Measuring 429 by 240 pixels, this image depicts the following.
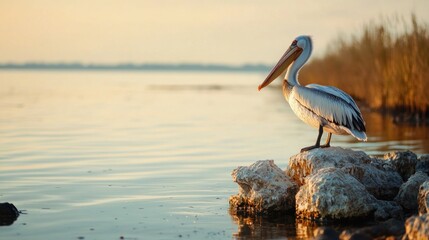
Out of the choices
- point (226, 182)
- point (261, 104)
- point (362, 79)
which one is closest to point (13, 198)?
point (226, 182)

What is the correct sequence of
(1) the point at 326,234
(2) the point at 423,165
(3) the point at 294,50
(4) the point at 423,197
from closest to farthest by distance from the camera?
(1) the point at 326,234, (4) the point at 423,197, (2) the point at 423,165, (3) the point at 294,50

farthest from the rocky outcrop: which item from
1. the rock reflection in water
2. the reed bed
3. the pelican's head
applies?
the reed bed

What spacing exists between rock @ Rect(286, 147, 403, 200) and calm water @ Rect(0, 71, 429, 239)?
876mm

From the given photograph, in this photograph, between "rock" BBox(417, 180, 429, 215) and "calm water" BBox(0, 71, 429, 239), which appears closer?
"rock" BBox(417, 180, 429, 215)

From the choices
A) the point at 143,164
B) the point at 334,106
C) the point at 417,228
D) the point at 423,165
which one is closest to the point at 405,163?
the point at 423,165

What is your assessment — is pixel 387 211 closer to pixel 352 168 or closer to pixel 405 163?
pixel 352 168

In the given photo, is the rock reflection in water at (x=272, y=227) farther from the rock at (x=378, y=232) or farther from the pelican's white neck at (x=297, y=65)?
the pelican's white neck at (x=297, y=65)

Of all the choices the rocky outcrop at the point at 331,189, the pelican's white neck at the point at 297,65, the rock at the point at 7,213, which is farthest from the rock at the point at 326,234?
the pelican's white neck at the point at 297,65

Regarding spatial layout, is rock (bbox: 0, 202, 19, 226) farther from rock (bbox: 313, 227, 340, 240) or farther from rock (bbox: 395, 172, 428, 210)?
rock (bbox: 395, 172, 428, 210)

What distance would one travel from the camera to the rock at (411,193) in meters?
7.58

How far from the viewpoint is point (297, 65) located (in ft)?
30.2

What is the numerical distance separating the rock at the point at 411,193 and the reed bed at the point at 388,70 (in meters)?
8.95

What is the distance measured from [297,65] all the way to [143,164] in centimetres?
290

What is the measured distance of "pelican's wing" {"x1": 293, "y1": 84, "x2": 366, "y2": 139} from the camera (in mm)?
8477
